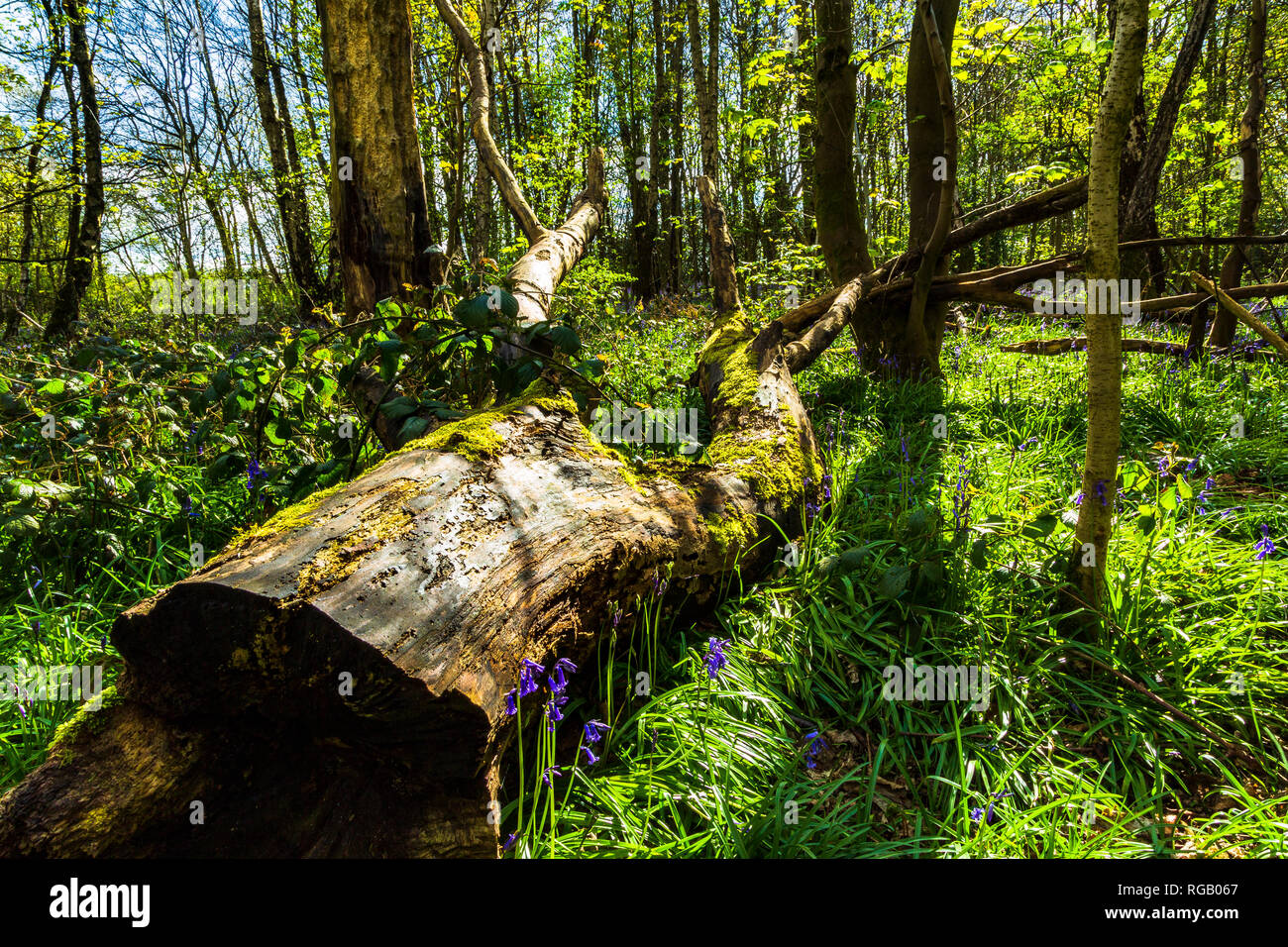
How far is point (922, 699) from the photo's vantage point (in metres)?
1.97

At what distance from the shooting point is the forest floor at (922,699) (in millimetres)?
1545

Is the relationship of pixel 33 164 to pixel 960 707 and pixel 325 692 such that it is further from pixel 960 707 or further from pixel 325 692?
pixel 960 707

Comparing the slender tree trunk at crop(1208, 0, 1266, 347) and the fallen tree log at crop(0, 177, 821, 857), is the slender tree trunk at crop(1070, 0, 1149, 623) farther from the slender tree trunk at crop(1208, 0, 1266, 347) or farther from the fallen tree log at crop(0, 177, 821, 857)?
the slender tree trunk at crop(1208, 0, 1266, 347)

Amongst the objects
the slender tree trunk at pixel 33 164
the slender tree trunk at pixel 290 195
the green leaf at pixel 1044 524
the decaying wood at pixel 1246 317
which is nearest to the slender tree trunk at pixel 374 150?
the green leaf at pixel 1044 524

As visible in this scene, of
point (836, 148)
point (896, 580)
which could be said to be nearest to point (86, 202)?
point (836, 148)

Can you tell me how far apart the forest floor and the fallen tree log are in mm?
257

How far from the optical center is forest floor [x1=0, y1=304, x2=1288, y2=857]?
1545 millimetres

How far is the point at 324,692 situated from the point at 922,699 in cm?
177
